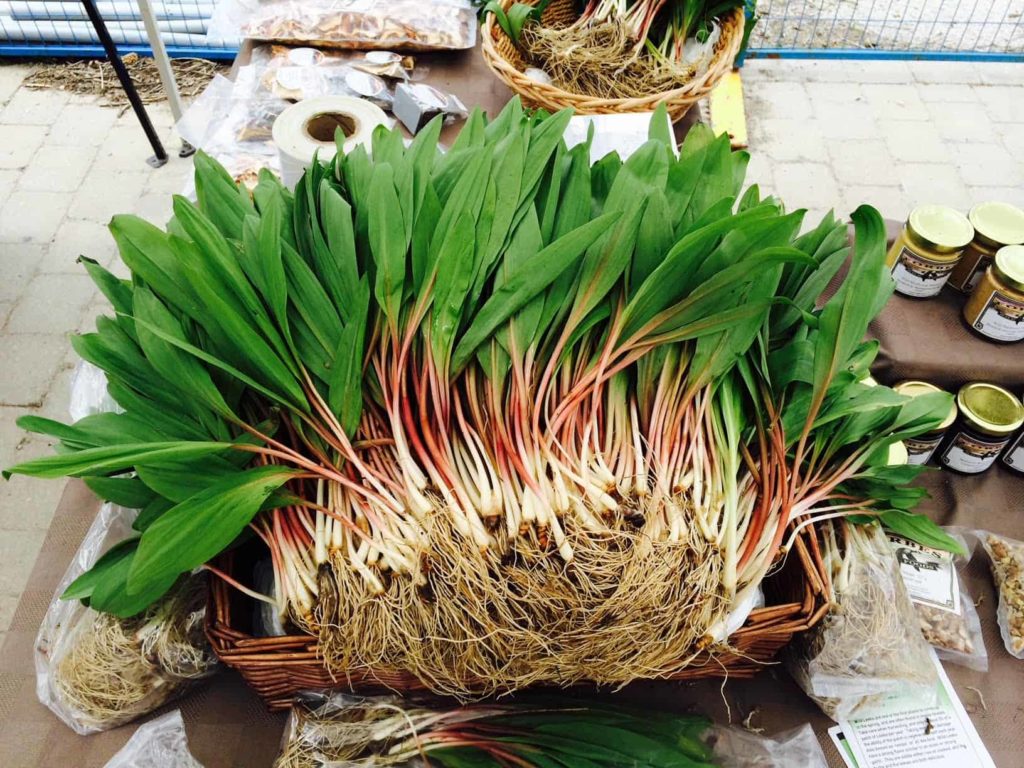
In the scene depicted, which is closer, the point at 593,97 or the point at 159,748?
the point at 159,748

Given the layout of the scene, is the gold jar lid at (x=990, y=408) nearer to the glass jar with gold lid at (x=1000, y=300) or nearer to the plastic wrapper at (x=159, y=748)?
the glass jar with gold lid at (x=1000, y=300)

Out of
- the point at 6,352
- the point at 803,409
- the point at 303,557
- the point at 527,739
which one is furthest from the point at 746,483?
the point at 6,352

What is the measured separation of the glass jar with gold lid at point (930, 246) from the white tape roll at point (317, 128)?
0.78 metres

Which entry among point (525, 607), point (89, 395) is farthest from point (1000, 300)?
point (89, 395)

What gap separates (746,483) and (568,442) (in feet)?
0.68

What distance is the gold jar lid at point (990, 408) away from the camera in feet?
3.48

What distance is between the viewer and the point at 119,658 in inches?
31.7

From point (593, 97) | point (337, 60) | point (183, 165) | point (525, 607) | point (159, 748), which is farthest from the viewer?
point (183, 165)

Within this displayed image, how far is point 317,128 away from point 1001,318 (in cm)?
103

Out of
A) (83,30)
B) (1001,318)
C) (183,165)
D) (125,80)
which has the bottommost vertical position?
(183,165)

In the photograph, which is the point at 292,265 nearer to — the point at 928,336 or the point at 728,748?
the point at 728,748

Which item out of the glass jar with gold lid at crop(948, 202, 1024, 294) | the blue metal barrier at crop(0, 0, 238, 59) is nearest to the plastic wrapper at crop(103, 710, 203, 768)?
the glass jar with gold lid at crop(948, 202, 1024, 294)

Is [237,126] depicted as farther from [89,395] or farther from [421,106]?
[89,395]

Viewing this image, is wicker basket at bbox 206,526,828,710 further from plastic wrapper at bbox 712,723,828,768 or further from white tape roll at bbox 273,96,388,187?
white tape roll at bbox 273,96,388,187
